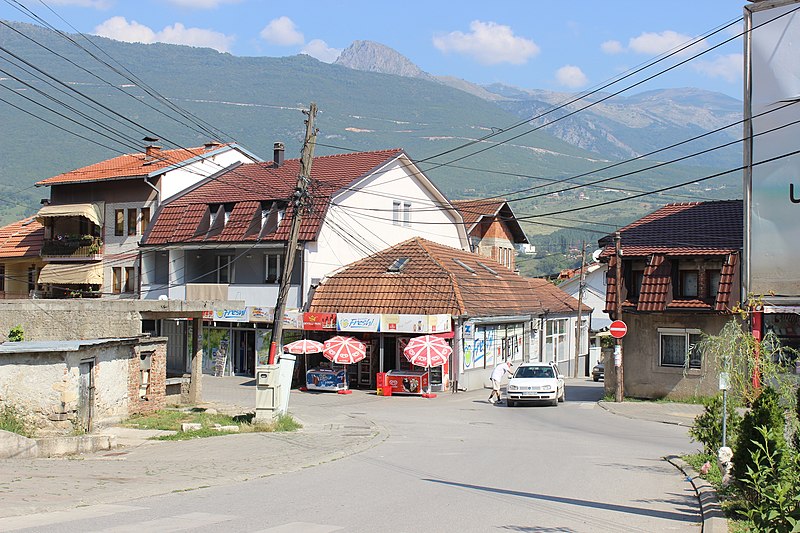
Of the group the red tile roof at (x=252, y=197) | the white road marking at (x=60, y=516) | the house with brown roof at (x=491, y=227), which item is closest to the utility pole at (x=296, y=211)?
the white road marking at (x=60, y=516)

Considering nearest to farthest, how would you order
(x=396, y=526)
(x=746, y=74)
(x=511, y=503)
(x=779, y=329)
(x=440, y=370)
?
1. (x=396, y=526)
2. (x=511, y=503)
3. (x=746, y=74)
4. (x=779, y=329)
5. (x=440, y=370)

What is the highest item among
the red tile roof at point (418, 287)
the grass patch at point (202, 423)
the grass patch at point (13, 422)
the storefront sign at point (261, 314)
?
the red tile roof at point (418, 287)

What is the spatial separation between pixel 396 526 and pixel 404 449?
9417mm

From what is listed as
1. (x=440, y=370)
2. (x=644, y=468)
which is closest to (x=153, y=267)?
(x=440, y=370)

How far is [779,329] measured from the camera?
2820 cm

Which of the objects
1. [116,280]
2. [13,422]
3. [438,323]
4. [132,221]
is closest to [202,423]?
[13,422]

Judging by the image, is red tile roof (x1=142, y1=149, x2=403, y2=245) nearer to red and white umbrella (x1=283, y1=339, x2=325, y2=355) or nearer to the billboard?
red and white umbrella (x1=283, y1=339, x2=325, y2=355)

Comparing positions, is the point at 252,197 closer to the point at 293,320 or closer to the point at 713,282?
the point at 293,320

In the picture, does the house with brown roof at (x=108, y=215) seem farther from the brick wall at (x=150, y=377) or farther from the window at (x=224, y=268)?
the brick wall at (x=150, y=377)

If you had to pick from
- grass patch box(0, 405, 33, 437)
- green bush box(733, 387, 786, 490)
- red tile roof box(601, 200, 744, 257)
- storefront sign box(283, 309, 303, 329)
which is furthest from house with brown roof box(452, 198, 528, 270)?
green bush box(733, 387, 786, 490)

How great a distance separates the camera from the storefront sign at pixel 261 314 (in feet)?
135

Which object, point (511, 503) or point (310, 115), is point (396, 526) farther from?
point (310, 115)

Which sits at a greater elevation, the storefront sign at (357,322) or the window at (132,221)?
the window at (132,221)

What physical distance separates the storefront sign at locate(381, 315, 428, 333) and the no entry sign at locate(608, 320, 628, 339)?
25.1ft
